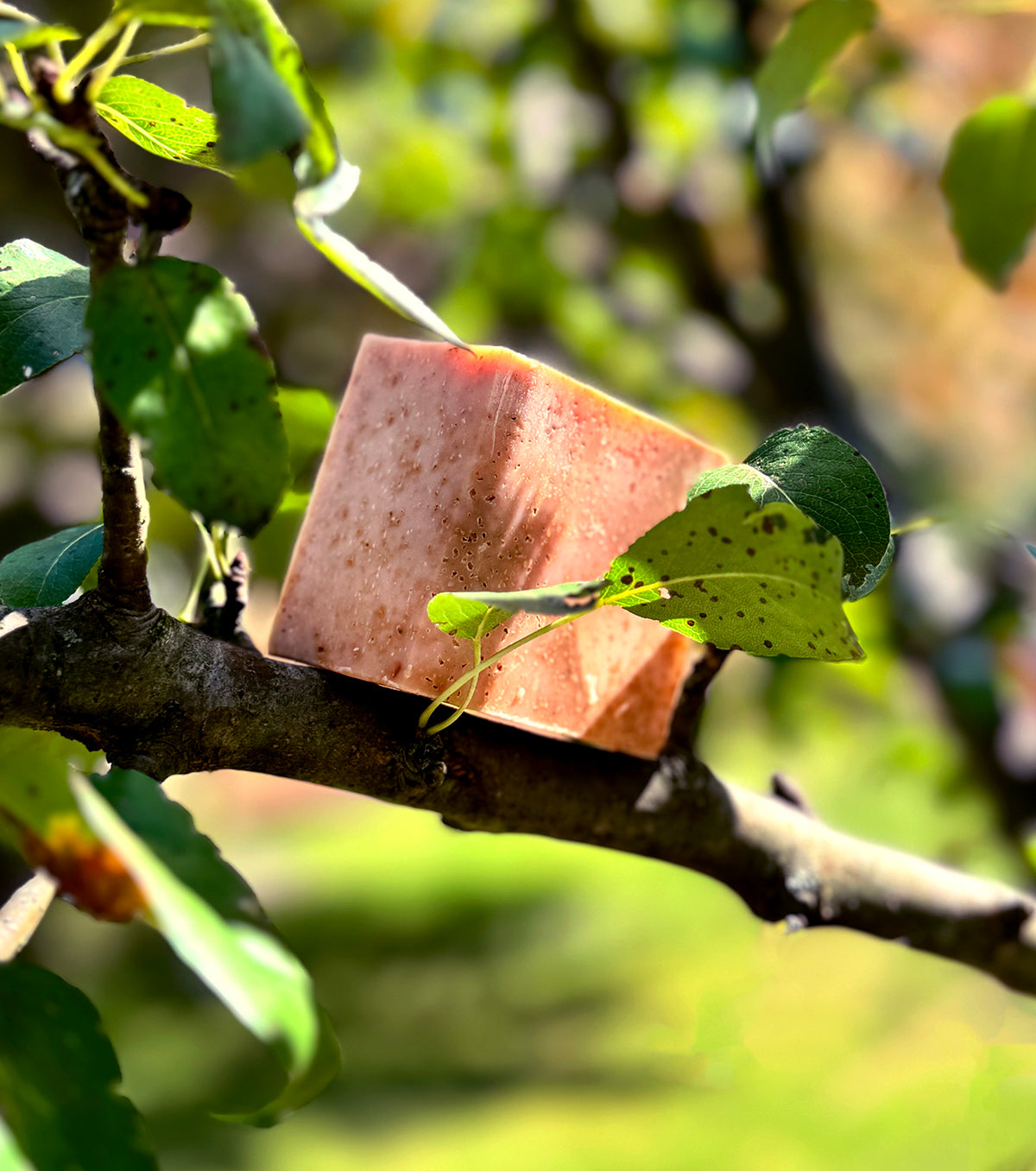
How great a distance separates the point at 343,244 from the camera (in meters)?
0.14

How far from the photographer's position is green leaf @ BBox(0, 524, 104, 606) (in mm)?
209

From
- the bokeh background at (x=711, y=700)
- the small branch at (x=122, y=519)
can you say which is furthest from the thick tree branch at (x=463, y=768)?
the bokeh background at (x=711, y=700)

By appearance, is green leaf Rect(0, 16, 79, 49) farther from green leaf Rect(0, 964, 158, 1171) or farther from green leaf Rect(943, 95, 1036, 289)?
green leaf Rect(943, 95, 1036, 289)

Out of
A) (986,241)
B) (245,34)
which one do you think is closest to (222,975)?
(245,34)

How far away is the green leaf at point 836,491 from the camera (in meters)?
0.18

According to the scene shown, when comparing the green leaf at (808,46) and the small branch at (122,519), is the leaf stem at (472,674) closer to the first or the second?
the small branch at (122,519)

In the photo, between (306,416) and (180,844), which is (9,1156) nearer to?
(180,844)

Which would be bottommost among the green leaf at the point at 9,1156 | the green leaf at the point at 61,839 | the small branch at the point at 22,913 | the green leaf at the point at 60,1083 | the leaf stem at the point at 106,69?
the small branch at the point at 22,913

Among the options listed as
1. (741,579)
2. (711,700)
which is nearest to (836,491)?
(741,579)

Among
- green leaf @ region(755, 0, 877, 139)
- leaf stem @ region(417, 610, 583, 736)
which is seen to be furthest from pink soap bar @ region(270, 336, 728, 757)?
green leaf @ region(755, 0, 877, 139)

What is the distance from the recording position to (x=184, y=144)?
183 mm

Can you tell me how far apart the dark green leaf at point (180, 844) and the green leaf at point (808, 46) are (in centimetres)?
24

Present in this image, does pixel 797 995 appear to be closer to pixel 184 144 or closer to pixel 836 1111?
pixel 836 1111

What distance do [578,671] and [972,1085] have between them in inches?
19.7
